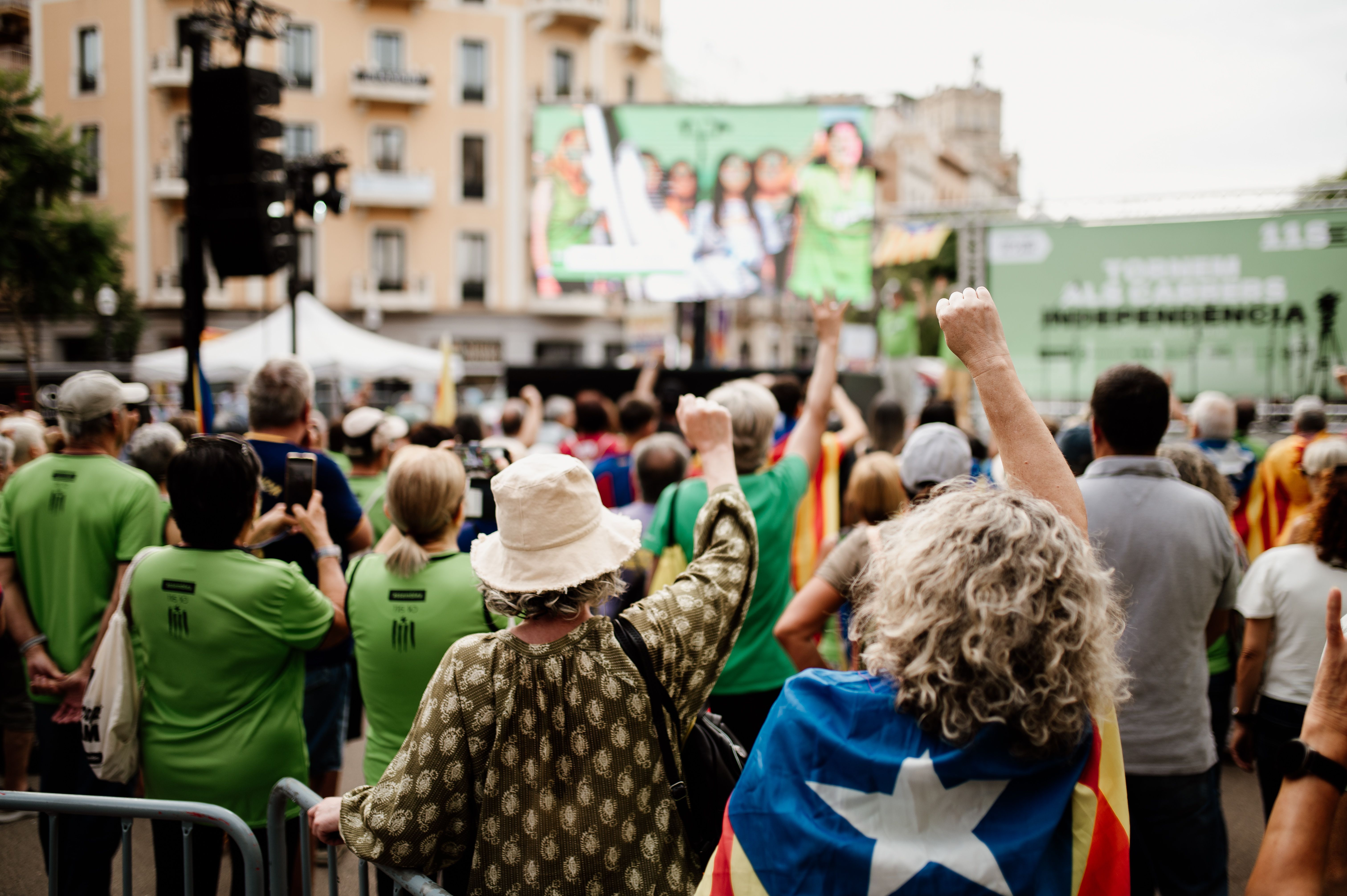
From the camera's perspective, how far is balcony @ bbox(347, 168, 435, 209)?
91.2ft

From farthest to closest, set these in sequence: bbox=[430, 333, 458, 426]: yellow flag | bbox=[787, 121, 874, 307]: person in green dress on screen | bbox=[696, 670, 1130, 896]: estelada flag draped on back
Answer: bbox=[787, 121, 874, 307]: person in green dress on screen
bbox=[430, 333, 458, 426]: yellow flag
bbox=[696, 670, 1130, 896]: estelada flag draped on back

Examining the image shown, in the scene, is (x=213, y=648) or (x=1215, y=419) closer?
(x=213, y=648)

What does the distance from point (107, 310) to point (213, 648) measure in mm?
17451

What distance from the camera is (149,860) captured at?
12.5ft

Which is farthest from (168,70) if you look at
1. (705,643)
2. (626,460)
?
(705,643)

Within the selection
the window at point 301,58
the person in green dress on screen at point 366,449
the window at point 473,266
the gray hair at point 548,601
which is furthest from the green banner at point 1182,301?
the window at point 301,58

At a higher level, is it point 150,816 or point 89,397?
point 89,397

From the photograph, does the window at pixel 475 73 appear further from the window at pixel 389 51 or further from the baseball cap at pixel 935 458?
the baseball cap at pixel 935 458

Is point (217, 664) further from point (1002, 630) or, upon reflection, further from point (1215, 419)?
point (1215, 419)

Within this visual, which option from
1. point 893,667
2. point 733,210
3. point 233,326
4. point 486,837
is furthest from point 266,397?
point 233,326

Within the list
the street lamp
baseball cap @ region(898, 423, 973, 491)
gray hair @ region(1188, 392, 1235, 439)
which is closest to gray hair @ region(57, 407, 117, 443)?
baseball cap @ region(898, 423, 973, 491)

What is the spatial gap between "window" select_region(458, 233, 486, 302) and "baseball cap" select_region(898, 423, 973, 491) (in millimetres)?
27421

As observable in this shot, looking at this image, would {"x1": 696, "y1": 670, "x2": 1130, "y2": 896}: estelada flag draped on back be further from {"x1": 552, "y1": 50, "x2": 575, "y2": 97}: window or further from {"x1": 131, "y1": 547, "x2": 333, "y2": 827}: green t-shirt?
{"x1": 552, "y1": 50, "x2": 575, "y2": 97}: window

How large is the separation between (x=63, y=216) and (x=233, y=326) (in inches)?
441
